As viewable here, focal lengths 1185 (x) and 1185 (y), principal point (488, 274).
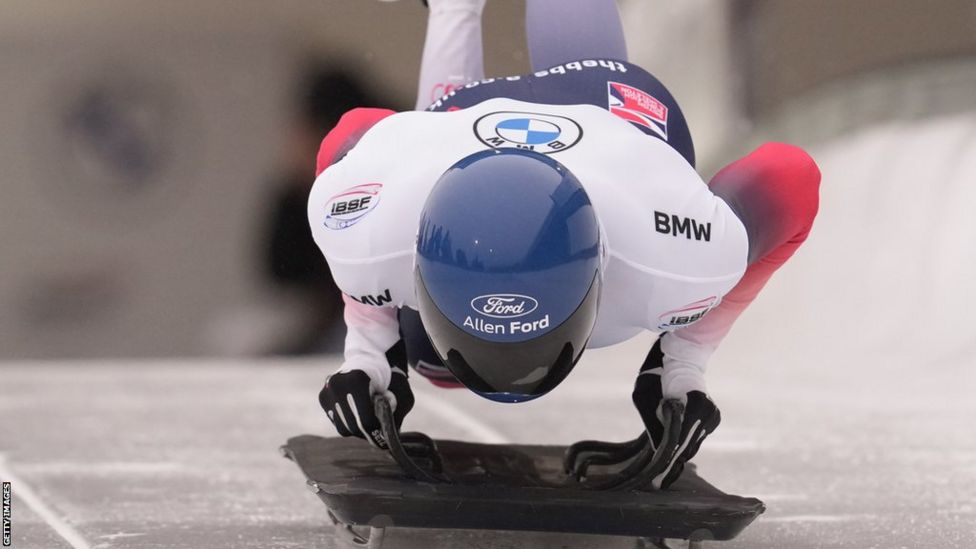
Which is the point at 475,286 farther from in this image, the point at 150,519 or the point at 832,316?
the point at 832,316

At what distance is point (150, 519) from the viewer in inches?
98.4

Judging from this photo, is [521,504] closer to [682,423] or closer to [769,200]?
[682,423]

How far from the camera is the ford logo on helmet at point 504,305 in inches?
Answer: 67.6

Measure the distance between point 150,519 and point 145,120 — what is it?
3.76 m

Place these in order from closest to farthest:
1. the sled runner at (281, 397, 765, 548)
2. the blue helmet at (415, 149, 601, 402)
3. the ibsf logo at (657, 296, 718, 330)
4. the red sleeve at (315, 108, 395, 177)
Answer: the blue helmet at (415, 149, 601, 402), the sled runner at (281, 397, 765, 548), the ibsf logo at (657, 296, 718, 330), the red sleeve at (315, 108, 395, 177)

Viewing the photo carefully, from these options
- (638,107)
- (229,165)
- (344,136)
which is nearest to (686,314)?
(638,107)

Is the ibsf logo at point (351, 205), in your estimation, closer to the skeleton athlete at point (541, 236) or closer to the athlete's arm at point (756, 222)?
the skeleton athlete at point (541, 236)

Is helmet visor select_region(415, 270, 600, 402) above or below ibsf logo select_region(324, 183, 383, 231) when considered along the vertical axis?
below

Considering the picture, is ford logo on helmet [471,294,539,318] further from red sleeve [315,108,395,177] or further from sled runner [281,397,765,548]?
red sleeve [315,108,395,177]

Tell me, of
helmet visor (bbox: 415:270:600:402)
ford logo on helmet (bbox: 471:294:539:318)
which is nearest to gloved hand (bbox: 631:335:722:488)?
helmet visor (bbox: 415:270:600:402)

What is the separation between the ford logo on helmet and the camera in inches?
67.6

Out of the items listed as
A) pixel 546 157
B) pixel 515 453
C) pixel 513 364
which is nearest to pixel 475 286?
pixel 513 364

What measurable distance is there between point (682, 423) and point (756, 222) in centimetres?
40

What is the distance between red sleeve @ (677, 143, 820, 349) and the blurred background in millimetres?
3432
